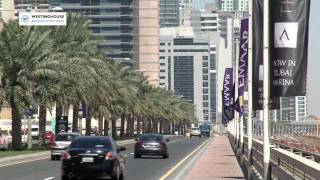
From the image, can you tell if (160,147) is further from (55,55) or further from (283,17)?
(283,17)

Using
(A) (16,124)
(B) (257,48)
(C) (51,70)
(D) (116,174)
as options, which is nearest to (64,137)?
(C) (51,70)

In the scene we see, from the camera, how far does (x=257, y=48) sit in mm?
21500

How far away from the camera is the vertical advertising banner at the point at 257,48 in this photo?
65.5 ft

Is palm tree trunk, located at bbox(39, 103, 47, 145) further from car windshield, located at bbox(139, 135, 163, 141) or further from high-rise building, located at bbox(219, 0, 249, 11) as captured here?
high-rise building, located at bbox(219, 0, 249, 11)

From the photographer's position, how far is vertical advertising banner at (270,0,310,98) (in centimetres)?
1495

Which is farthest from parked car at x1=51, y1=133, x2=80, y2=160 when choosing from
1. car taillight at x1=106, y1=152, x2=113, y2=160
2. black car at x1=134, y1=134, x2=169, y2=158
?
car taillight at x1=106, y1=152, x2=113, y2=160

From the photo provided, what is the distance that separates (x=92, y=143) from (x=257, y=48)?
5948mm

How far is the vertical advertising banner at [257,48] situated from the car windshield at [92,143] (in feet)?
16.7

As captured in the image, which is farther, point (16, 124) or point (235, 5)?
point (235, 5)

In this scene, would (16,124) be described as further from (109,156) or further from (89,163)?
(109,156)

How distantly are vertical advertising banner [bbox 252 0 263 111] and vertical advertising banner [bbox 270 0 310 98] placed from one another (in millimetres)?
4050

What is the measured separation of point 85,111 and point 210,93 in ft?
407

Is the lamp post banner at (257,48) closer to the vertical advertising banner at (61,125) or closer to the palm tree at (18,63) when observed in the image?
the palm tree at (18,63)

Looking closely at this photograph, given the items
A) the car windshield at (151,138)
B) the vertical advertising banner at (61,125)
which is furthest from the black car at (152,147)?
the vertical advertising banner at (61,125)
